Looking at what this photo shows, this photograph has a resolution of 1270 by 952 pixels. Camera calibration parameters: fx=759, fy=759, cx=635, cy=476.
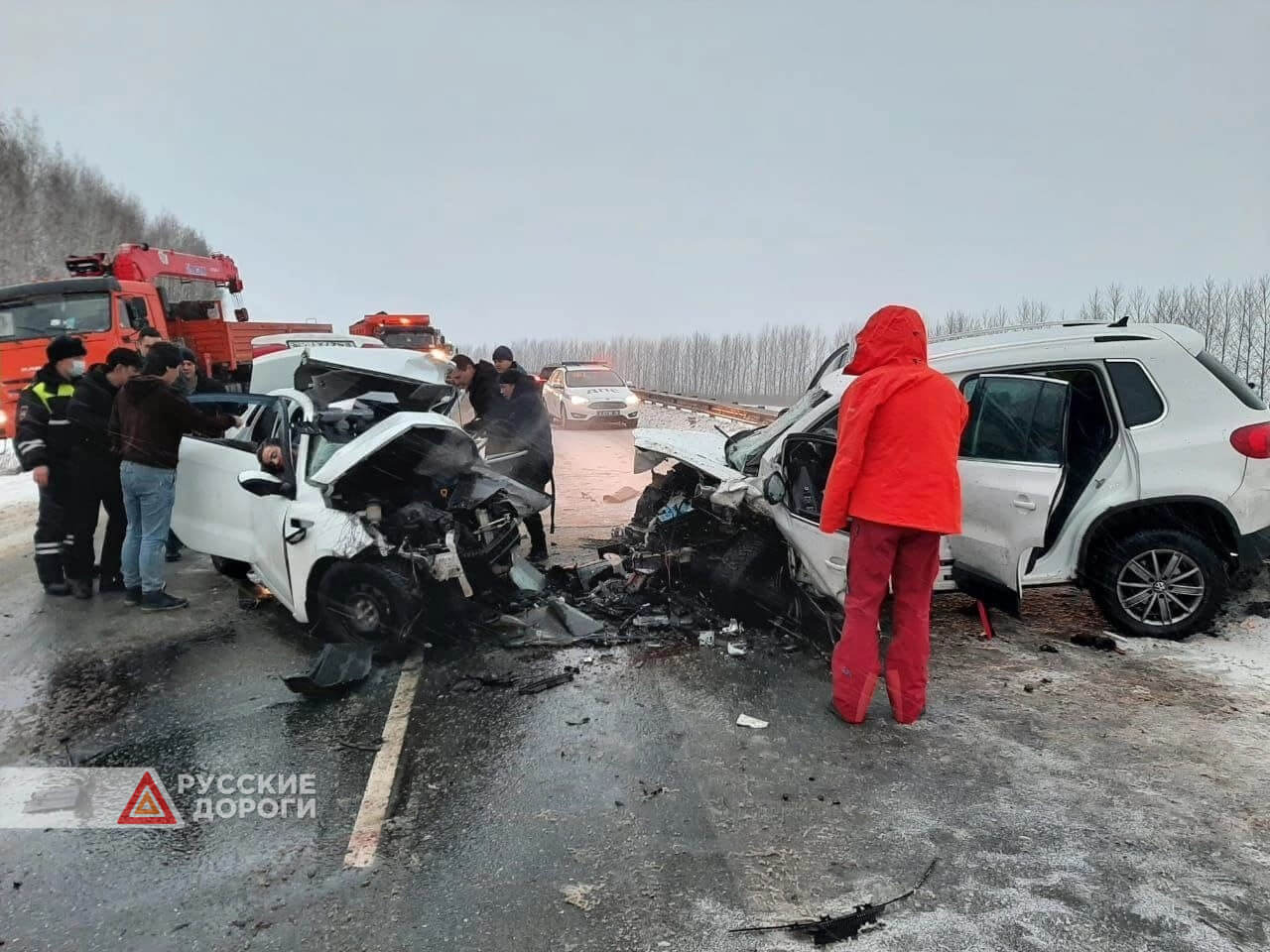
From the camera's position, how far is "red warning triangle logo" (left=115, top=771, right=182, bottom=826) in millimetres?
3023

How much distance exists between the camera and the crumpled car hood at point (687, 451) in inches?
205

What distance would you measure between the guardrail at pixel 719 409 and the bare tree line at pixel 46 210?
4618 cm

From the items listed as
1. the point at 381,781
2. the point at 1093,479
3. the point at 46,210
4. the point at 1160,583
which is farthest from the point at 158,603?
the point at 46,210

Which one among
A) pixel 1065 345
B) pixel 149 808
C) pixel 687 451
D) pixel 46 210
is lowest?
pixel 149 808

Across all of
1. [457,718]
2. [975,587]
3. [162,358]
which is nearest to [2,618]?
[162,358]

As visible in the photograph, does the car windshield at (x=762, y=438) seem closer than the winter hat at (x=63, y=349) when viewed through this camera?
Yes

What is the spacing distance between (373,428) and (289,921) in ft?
11.0

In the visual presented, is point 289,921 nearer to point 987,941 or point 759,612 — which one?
point 987,941

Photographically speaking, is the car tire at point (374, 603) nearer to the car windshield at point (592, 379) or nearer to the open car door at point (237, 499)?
the open car door at point (237, 499)

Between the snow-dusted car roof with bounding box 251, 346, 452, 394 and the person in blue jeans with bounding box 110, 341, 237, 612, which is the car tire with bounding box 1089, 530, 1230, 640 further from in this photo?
the person in blue jeans with bounding box 110, 341, 237, 612

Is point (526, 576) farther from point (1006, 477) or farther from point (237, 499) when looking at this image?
point (1006, 477)

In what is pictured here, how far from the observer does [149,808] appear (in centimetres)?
313

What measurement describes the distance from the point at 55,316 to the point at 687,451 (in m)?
12.8

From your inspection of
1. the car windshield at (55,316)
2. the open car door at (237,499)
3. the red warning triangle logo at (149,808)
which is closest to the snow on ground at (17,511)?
the car windshield at (55,316)
